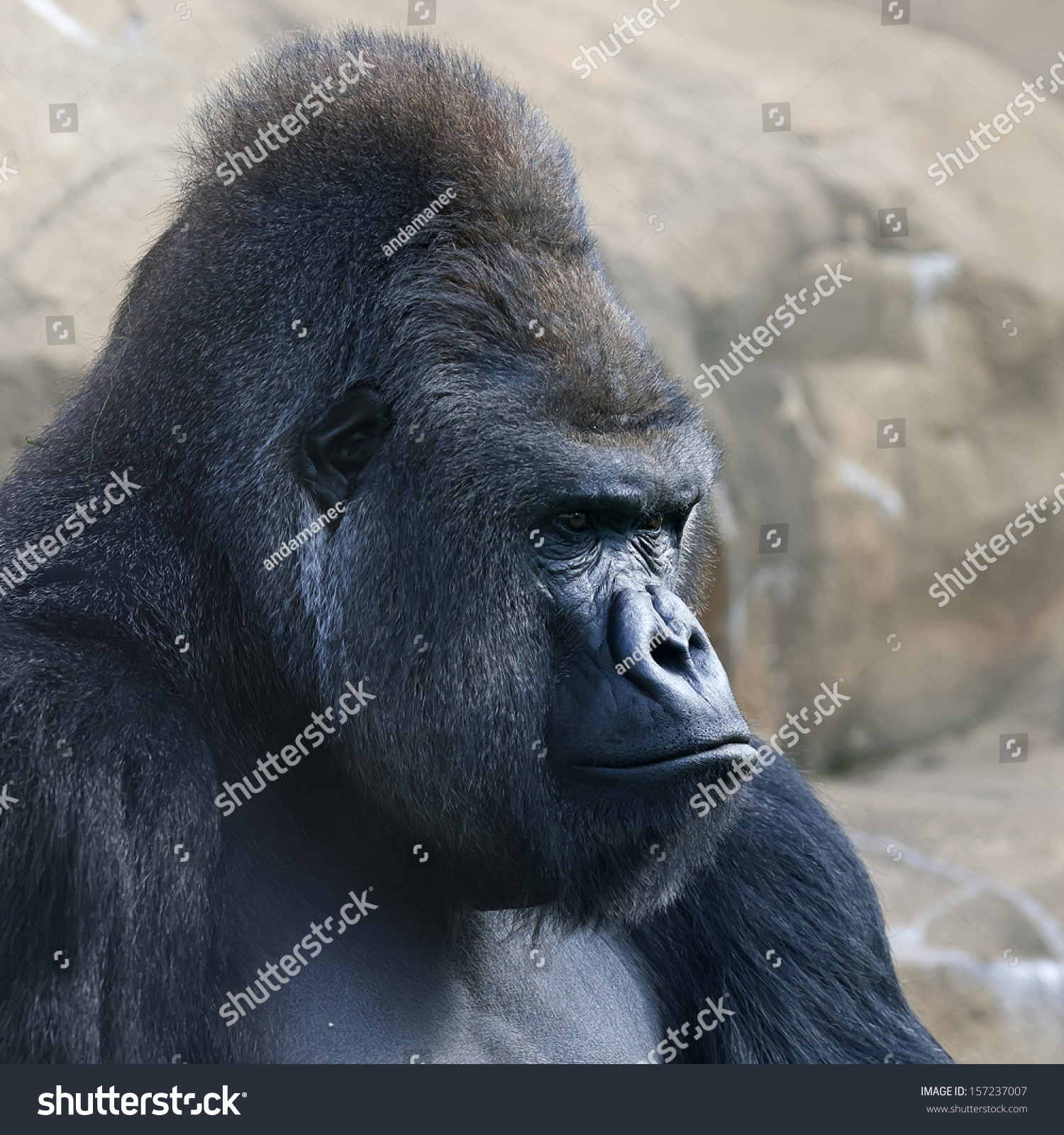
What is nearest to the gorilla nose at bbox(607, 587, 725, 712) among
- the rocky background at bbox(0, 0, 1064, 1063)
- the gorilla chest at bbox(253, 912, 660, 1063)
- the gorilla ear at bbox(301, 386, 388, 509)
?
the gorilla ear at bbox(301, 386, 388, 509)

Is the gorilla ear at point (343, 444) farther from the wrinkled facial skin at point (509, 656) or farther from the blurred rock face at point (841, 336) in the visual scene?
the blurred rock face at point (841, 336)

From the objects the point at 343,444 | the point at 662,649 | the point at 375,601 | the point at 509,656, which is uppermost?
the point at 343,444

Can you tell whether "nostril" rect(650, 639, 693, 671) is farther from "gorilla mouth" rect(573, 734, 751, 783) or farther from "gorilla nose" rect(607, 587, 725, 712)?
"gorilla mouth" rect(573, 734, 751, 783)

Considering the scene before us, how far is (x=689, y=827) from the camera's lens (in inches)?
92.2

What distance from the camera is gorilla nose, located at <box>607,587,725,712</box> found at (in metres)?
2.25

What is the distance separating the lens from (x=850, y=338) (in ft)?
32.4

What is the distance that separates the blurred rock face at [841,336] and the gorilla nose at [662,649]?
5.93 metres

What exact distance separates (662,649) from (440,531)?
1.51 ft

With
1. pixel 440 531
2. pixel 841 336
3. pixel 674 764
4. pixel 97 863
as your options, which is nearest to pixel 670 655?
pixel 674 764

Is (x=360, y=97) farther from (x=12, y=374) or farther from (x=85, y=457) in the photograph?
(x=12, y=374)

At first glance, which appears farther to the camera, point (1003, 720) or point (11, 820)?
point (1003, 720)

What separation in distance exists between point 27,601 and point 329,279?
0.82m

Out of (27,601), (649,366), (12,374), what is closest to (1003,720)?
(12,374)

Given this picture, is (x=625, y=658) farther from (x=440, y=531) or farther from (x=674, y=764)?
(x=440, y=531)
